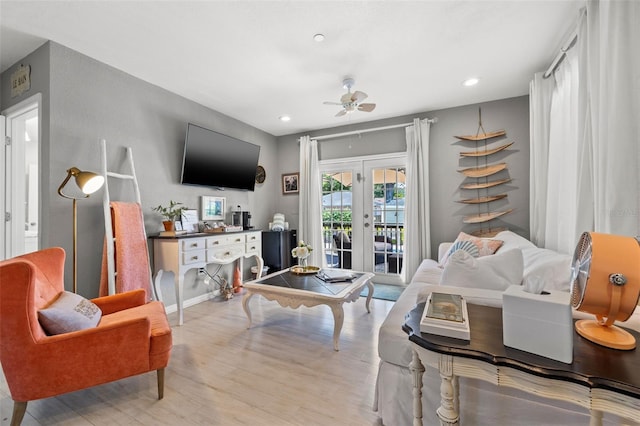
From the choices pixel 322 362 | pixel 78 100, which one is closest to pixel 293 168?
pixel 78 100

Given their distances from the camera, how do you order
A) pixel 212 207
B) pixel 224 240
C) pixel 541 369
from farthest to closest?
pixel 212 207 < pixel 224 240 < pixel 541 369

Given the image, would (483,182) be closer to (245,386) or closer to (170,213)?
(245,386)

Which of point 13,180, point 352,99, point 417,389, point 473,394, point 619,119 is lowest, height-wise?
point 473,394

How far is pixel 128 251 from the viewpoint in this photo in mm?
2461

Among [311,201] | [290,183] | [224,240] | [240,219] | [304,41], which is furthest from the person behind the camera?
[290,183]

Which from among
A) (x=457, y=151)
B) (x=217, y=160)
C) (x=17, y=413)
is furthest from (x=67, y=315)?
(x=457, y=151)

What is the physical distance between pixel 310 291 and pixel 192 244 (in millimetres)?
1482

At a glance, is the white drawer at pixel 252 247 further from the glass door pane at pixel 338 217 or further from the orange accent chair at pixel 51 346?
the orange accent chair at pixel 51 346

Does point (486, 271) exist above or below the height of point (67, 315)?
above

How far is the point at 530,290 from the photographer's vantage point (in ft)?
2.91

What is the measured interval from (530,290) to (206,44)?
274cm

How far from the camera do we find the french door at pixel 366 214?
13.4 ft

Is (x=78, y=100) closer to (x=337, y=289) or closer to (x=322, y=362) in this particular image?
(x=337, y=289)

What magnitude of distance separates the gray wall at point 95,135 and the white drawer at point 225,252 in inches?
22.4
